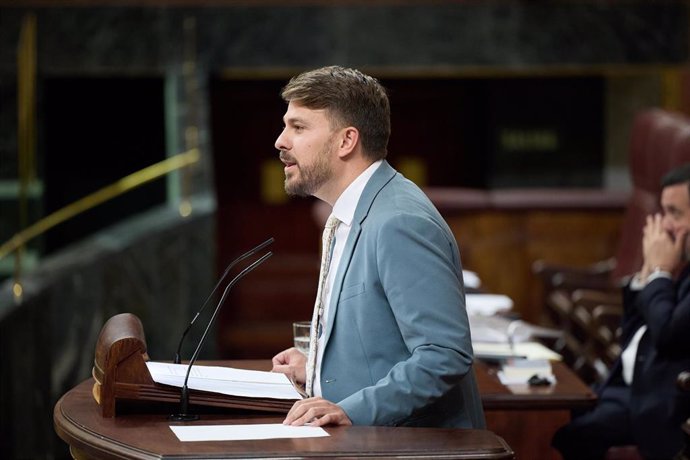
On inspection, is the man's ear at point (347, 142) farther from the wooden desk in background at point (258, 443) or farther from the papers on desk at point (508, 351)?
the papers on desk at point (508, 351)

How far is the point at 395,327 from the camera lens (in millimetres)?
2633

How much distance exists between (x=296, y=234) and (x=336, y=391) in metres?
6.58

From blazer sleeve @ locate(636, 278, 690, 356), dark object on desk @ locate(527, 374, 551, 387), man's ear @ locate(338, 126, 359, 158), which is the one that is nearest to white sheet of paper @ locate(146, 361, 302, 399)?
man's ear @ locate(338, 126, 359, 158)

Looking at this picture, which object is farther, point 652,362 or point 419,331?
point 652,362

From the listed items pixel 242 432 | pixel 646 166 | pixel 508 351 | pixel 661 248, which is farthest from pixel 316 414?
pixel 646 166

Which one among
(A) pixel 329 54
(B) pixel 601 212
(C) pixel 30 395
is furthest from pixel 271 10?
(C) pixel 30 395

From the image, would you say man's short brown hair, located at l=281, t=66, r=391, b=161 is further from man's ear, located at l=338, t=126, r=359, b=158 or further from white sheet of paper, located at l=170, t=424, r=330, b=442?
white sheet of paper, located at l=170, t=424, r=330, b=442

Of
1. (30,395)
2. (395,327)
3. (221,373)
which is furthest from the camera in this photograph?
(30,395)

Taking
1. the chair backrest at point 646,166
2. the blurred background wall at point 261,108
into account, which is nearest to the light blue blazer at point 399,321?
the chair backrest at point 646,166

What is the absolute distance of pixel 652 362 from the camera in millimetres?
3932

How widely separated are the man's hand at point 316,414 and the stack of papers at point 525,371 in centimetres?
121

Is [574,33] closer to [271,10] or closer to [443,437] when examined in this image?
[271,10]

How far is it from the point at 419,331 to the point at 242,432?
0.37m

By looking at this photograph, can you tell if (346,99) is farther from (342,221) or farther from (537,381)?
(537,381)
